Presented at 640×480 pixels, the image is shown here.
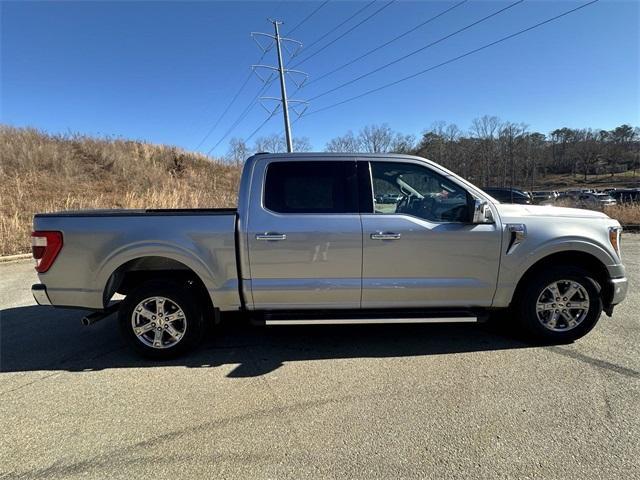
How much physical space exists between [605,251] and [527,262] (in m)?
0.86

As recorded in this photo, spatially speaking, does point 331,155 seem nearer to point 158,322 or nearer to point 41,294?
point 158,322

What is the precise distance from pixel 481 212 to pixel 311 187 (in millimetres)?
1725

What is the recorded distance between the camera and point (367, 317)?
368cm

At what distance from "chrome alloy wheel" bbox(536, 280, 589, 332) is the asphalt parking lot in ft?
0.91

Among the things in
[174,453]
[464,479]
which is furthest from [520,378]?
[174,453]

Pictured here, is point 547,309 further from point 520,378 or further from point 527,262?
point 520,378

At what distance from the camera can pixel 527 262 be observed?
3.73 meters

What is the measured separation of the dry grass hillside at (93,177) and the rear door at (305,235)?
32.2 ft

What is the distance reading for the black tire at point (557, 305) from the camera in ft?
12.5

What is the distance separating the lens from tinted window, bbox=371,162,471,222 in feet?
12.4

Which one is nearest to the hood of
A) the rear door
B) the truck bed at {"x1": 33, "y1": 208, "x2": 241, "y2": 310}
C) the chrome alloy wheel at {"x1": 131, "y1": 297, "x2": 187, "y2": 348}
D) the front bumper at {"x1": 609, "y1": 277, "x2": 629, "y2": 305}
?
the front bumper at {"x1": 609, "y1": 277, "x2": 629, "y2": 305}

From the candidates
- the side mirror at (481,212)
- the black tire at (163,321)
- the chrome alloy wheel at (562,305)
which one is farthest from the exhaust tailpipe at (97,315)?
the chrome alloy wheel at (562,305)

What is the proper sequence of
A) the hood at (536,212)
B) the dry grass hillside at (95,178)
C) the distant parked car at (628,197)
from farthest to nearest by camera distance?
the distant parked car at (628,197) < the dry grass hillside at (95,178) < the hood at (536,212)

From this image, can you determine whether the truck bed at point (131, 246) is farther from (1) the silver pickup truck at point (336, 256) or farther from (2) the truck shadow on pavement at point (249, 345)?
(2) the truck shadow on pavement at point (249, 345)
